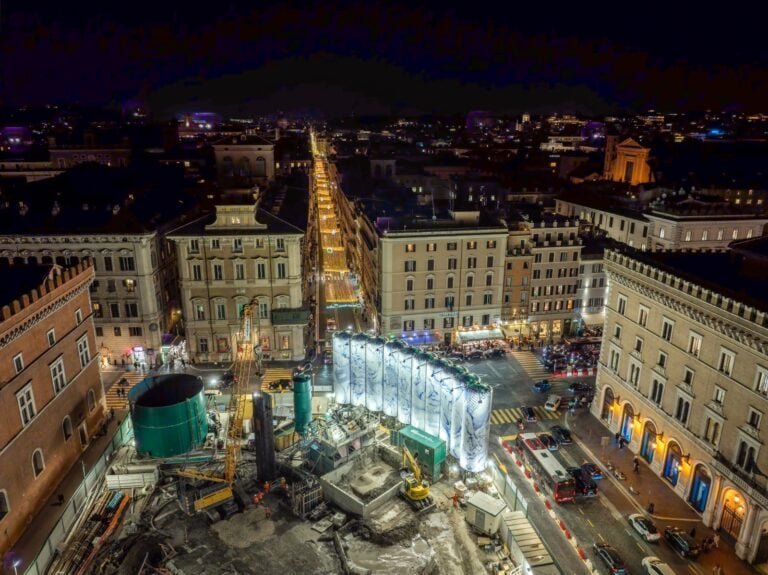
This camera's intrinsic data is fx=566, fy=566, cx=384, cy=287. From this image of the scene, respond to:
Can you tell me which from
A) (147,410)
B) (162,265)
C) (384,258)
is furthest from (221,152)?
(147,410)

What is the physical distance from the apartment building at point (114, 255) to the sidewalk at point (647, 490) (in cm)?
5101

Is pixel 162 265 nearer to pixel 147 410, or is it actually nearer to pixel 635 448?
pixel 147 410

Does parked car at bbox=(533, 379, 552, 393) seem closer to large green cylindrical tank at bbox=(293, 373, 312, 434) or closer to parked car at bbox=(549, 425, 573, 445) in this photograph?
parked car at bbox=(549, 425, 573, 445)

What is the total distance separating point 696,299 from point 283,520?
36.2 meters

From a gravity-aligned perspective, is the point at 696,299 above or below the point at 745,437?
above

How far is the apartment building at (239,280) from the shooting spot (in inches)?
2672

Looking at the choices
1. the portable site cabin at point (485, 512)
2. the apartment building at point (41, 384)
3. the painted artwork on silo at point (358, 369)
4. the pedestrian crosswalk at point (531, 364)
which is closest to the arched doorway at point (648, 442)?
the pedestrian crosswalk at point (531, 364)

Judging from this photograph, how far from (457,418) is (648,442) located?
19179 millimetres

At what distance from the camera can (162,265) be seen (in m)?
74.1

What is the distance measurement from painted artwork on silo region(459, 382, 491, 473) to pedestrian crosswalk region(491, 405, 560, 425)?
12727mm

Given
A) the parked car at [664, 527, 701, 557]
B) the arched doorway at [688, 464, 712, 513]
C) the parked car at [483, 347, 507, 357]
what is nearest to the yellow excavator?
the parked car at [664, 527, 701, 557]

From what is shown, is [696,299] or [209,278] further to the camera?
[209,278]

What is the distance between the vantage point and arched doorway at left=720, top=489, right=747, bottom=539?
136 feet

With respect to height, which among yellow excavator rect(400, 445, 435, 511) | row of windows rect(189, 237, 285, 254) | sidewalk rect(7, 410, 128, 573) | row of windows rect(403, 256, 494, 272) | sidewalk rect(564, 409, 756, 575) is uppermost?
row of windows rect(189, 237, 285, 254)
